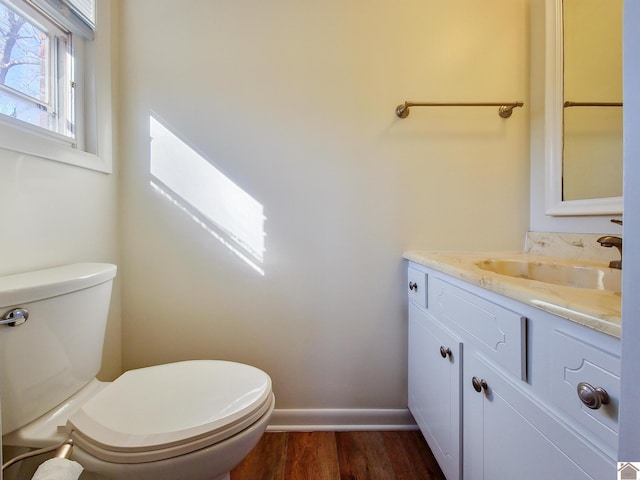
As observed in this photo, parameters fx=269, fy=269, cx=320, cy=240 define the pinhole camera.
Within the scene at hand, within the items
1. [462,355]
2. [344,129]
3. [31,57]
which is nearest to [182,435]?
[462,355]

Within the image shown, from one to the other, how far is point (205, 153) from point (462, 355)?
125cm

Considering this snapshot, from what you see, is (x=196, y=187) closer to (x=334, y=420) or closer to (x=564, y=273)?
(x=334, y=420)

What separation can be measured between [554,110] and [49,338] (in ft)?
6.18

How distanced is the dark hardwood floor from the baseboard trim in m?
0.02

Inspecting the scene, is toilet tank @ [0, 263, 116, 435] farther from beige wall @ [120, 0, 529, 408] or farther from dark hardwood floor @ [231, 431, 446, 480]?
dark hardwood floor @ [231, 431, 446, 480]

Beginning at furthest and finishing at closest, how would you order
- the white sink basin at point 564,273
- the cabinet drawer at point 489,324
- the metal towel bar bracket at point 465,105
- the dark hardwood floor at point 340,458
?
the metal towel bar bracket at point 465,105
the dark hardwood floor at point 340,458
the white sink basin at point 564,273
the cabinet drawer at point 489,324

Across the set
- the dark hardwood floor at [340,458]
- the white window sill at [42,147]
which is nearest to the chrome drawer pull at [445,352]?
the dark hardwood floor at [340,458]

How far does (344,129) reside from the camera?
1.21 metres

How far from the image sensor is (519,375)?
57 centimetres

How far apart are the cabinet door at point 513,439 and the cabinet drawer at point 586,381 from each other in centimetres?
4

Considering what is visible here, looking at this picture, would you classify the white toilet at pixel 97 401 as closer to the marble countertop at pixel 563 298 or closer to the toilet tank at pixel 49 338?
the toilet tank at pixel 49 338

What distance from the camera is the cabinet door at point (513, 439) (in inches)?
17.8

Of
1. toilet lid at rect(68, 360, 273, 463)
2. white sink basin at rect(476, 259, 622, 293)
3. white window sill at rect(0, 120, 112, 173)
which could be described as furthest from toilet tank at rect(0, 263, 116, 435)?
white sink basin at rect(476, 259, 622, 293)

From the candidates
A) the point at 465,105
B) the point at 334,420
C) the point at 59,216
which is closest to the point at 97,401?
the point at 59,216
